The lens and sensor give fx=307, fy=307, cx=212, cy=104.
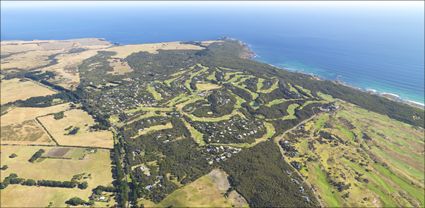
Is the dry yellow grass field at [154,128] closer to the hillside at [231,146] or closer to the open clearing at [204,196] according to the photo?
the hillside at [231,146]

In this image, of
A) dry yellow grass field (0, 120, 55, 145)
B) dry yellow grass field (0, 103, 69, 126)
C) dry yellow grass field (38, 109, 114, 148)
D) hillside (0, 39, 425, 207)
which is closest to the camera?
hillside (0, 39, 425, 207)

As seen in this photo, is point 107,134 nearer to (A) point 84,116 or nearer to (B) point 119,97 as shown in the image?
(A) point 84,116

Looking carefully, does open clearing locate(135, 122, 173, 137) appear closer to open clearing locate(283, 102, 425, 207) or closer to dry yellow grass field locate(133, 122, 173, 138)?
dry yellow grass field locate(133, 122, 173, 138)

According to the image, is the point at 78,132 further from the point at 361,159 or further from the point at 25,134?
the point at 361,159

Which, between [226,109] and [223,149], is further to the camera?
[226,109]

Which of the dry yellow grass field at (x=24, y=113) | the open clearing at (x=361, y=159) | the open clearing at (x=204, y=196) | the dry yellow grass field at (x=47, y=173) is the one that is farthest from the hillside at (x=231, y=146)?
the dry yellow grass field at (x=47, y=173)

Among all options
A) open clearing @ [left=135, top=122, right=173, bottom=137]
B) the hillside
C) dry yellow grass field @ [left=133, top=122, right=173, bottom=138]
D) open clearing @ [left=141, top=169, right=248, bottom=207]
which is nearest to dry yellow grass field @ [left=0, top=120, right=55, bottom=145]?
the hillside

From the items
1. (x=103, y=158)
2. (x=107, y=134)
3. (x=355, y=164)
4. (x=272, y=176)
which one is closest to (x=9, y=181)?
(x=103, y=158)
